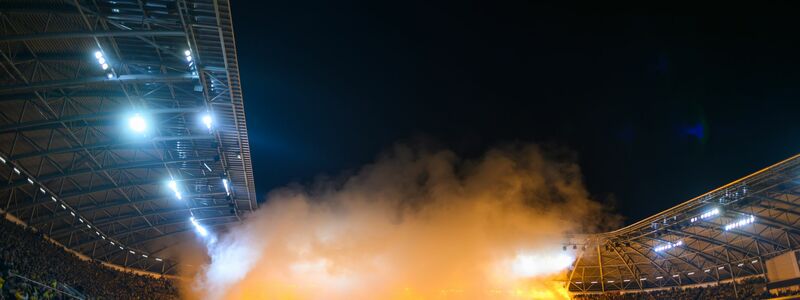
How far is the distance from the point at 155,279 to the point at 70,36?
21766 mm

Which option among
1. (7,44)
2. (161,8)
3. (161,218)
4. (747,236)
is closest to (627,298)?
(747,236)

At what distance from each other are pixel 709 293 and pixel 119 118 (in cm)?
3105

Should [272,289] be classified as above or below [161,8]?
below

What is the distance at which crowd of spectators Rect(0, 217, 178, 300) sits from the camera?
15586 millimetres

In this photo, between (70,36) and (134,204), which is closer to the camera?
(70,36)

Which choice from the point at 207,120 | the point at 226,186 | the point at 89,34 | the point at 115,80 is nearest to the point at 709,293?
the point at 226,186

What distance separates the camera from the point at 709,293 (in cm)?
2867

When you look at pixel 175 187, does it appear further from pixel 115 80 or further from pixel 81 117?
pixel 115 80

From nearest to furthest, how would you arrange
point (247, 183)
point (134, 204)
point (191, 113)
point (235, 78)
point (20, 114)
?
1. point (235, 78)
2. point (20, 114)
3. point (191, 113)
4. point (247, 183)
5. point (134, 204)

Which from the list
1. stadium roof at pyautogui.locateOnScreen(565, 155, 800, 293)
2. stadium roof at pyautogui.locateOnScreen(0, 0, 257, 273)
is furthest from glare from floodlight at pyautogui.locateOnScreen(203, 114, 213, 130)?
stadium roof at pyautogui.locateOnScreen(565, 155, 800, 293)

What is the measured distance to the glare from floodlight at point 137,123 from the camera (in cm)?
1533

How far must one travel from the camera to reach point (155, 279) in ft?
95.5

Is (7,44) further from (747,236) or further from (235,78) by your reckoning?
(747,236)

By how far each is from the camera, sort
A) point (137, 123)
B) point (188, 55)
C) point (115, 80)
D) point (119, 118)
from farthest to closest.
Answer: point (137, 123) → point (119, 118) → point (115, 80) → point (188, 55)
